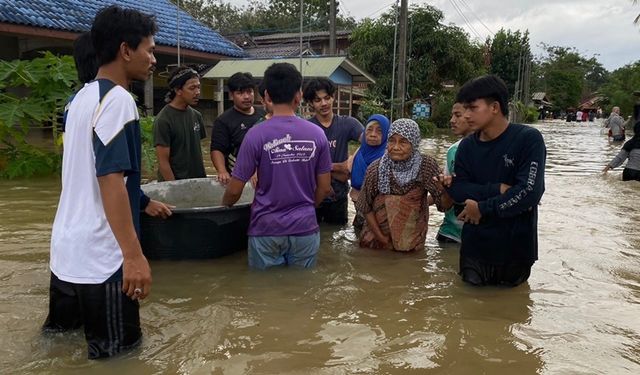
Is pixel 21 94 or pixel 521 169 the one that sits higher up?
pixel 21 94

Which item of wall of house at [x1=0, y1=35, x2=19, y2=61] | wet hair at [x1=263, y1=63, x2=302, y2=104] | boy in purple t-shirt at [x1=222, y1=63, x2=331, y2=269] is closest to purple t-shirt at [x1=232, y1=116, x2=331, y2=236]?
boy in purple t-shirt at [x1=222, y1=63, x2=331, y2=269]

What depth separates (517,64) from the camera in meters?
44.8

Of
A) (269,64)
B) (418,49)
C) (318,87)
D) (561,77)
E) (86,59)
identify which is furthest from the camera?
(561,77)

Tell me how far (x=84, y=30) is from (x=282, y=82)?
9.41 meters

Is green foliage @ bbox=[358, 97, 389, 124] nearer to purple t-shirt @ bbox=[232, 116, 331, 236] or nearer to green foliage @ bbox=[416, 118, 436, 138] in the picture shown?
green foliage @ bbox=[416, 118, 436, 138]

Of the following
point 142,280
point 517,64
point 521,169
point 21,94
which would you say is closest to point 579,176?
point 521,169

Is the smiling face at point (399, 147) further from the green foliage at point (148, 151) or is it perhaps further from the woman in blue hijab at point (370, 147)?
the green foliage at point (148, 151)

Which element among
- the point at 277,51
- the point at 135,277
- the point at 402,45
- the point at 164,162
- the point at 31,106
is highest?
the point at 277,51

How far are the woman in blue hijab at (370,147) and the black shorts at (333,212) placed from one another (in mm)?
391

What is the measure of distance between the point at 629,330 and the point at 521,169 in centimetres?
119

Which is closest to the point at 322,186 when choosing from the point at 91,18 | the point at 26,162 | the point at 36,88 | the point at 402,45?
the point at 36,88

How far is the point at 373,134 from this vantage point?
5148 millimetres

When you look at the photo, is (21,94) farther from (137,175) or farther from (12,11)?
(137,175)

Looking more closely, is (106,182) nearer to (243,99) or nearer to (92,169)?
(92,169)
